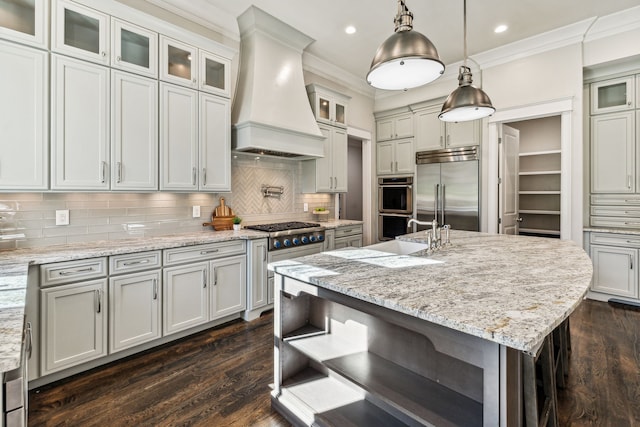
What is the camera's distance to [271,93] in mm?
3559

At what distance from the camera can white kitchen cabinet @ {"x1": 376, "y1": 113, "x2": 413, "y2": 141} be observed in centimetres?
519

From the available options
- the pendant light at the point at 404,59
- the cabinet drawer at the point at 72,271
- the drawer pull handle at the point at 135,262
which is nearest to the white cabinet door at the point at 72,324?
the cabinet drawer at the point at 72,271

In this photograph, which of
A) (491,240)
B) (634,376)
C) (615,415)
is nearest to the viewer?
(615,415)

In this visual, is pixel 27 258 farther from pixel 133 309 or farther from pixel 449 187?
pixel 449 187

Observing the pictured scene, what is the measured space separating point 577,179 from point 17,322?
5.00 metres

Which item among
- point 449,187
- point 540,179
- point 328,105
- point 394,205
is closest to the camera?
point 328,105

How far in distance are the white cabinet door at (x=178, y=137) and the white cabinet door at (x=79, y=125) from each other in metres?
0.43

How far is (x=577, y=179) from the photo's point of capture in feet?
12.3

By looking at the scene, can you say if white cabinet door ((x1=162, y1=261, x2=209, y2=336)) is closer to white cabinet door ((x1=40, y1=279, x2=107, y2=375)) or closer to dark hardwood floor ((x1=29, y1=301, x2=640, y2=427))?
dark hardwood floor ((x1=29, y1=301, x2=640, y2=427))

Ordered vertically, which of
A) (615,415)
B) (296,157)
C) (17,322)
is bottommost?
(615,415)

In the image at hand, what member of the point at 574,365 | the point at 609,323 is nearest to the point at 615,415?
the point at 574,365

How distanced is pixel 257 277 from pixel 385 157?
329 centimetres

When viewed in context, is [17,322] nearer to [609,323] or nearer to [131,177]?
[131,177]

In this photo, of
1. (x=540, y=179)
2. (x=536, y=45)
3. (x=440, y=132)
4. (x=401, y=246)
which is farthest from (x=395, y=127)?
(x=401, y=246)
